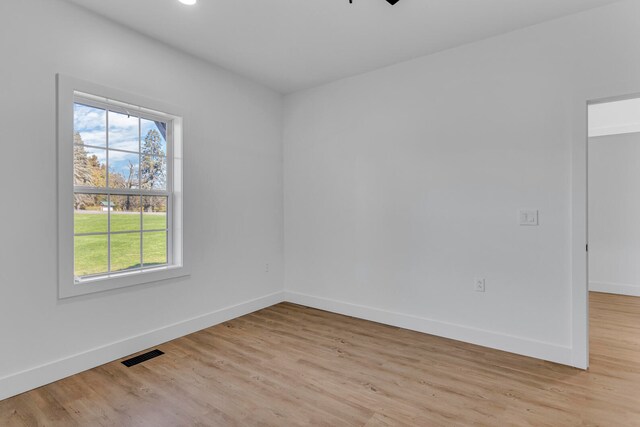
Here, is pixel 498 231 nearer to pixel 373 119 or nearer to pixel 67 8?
pixel 373 119

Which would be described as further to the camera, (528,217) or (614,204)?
(614,204)

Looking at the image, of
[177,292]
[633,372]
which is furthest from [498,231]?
[177,292]

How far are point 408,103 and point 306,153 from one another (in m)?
1.43

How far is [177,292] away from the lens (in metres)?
3.23

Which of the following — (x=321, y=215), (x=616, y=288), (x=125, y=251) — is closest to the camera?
(x=125, y=251)

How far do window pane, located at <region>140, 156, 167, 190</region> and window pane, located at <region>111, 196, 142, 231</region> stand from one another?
0.18 m

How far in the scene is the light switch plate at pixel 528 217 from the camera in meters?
2.79

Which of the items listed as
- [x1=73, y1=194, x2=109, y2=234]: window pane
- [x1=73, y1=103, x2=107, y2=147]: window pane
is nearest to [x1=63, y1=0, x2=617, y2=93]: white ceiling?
[x1=73, y1=103, x2=107, y2=147]: window pane

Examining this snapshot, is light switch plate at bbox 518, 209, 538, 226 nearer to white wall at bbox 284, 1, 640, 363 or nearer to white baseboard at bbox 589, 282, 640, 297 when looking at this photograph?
white wall at bbox 284, 1, 640, 363

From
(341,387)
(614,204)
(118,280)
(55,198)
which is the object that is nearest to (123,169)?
(55,198)

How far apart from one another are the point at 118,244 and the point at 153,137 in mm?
1050

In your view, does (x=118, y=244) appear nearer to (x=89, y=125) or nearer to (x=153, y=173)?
(x=153, y=173)

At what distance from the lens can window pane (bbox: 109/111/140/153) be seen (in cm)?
281

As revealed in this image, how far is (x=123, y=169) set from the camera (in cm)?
290
